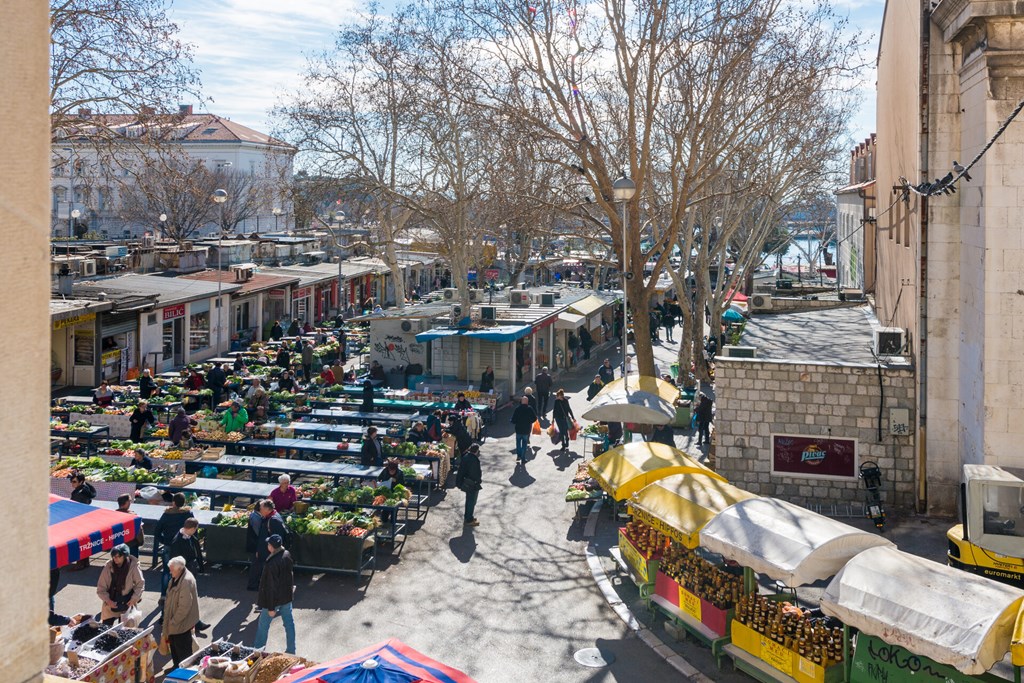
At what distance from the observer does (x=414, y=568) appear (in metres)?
13.6

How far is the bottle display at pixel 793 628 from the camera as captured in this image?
9.30m

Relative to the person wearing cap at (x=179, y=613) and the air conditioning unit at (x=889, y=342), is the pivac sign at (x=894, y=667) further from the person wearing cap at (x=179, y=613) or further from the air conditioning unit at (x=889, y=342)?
the air conditioning unit at (x=889, y=342)

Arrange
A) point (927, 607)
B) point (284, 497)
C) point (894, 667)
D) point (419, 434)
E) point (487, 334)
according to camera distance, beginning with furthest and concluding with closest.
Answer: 1. point (487, 334)
2. point (419, 434)
3. point (284, 497)
4. point (894, 667)
5. point (927, 607)

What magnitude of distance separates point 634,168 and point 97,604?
1353cm

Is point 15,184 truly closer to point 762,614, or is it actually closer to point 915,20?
point 762,614

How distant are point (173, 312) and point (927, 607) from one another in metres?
27.1

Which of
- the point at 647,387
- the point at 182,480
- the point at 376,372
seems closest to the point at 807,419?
the point at 647,387

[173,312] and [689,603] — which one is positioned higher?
[173,312]

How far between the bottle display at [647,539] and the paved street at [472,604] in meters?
0.90

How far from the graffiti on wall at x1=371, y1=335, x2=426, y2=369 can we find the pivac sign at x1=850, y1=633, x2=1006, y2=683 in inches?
810

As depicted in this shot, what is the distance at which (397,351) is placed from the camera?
94.6 ft

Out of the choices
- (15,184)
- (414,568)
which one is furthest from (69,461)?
(15,184)

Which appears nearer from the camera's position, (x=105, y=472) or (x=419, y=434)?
(x=105, y=472)

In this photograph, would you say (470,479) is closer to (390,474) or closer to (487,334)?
(390,474)
